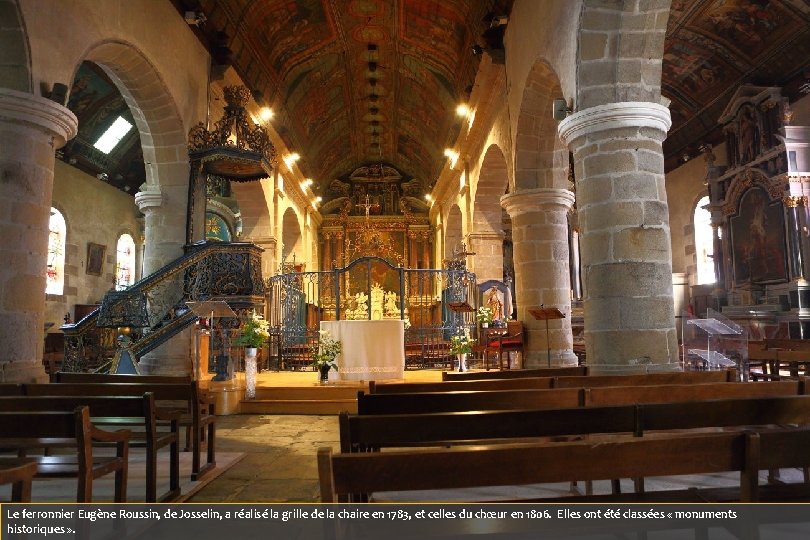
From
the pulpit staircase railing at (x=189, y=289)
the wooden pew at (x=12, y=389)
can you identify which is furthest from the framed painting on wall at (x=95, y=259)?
the wooden pew at (x=12, y=389)

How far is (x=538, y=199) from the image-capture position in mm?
9711

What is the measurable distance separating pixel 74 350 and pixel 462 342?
5580 millimetres

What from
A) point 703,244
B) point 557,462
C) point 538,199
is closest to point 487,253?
point 538,199

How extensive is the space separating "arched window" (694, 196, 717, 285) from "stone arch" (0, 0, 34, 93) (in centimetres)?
1626

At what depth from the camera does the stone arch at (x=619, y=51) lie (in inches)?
246

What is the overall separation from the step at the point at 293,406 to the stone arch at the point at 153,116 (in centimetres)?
429

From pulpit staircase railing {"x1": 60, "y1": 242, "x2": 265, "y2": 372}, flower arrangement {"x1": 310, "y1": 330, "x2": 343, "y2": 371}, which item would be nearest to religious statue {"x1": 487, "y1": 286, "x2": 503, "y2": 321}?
flower arrangement {"x1": 310, "y1": 330, "x2": 343, "y2": 371}

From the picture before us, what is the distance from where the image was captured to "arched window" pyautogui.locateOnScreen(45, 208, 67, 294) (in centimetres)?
1437

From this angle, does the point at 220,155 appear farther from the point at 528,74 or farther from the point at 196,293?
the point at 528,74

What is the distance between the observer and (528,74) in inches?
360

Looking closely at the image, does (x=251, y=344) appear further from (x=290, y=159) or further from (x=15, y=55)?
(x=290, y=159)

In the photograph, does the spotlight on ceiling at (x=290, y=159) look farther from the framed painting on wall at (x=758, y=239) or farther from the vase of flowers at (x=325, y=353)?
the framed painting on wall at (x=758, y=239)

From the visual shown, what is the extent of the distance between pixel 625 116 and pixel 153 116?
7.67 m

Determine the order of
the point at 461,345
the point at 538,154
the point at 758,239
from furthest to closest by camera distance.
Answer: the point at 758,239 < the point at 538,154 < the point at 461,345
